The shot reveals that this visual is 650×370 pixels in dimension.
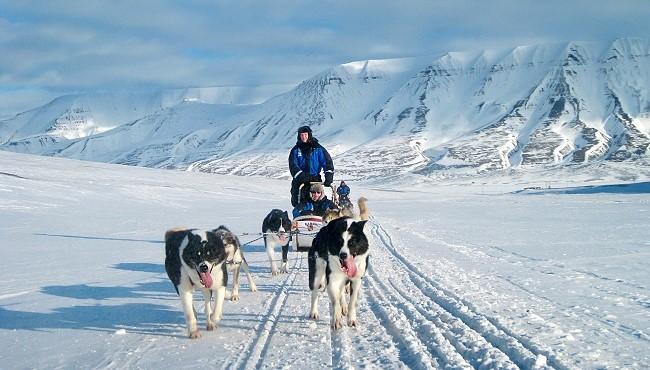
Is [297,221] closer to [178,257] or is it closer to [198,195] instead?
[178,257]

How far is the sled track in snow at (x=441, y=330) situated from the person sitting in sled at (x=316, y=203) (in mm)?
1494

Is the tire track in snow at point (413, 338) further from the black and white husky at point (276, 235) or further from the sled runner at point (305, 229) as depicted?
the black and white husky at point (276, 235)

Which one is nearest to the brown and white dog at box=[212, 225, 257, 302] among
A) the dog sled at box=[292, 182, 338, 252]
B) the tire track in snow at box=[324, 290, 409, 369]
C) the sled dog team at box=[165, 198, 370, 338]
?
the sled dog team at box=[165, 198, 370, 338]

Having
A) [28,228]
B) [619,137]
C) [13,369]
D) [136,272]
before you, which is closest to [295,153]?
[136,272]

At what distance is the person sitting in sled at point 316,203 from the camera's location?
32.5ft

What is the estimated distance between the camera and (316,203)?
10031 mm

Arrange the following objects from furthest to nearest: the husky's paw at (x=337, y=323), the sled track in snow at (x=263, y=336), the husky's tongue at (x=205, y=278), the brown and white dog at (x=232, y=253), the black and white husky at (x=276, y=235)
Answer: the black and white husky at (x=276, y=235)
the brown and white dog at (x=232, y=253)
the husky's paw at (x=337, y=323)
the husky's tongue at (x=205, y=278)
the sled track in snow at (x=263, y=336)

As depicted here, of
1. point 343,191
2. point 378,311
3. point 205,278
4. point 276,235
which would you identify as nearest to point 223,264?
point 205,278

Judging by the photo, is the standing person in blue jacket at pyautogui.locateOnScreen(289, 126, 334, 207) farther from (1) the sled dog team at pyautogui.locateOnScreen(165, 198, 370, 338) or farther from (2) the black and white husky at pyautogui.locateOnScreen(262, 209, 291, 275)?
(1) the sled dog team at pyautogui.locateOnScreen(165, 198, 370, 338)

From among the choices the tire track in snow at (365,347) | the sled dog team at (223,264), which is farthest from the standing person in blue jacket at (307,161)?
the tire track in snow at (365,347)

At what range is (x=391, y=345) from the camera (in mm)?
5930

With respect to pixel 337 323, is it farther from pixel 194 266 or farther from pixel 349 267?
pixel 194 266

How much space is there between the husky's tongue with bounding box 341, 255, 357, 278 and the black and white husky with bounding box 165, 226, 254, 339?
138 centimetres

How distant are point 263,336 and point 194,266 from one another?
1.13 m
